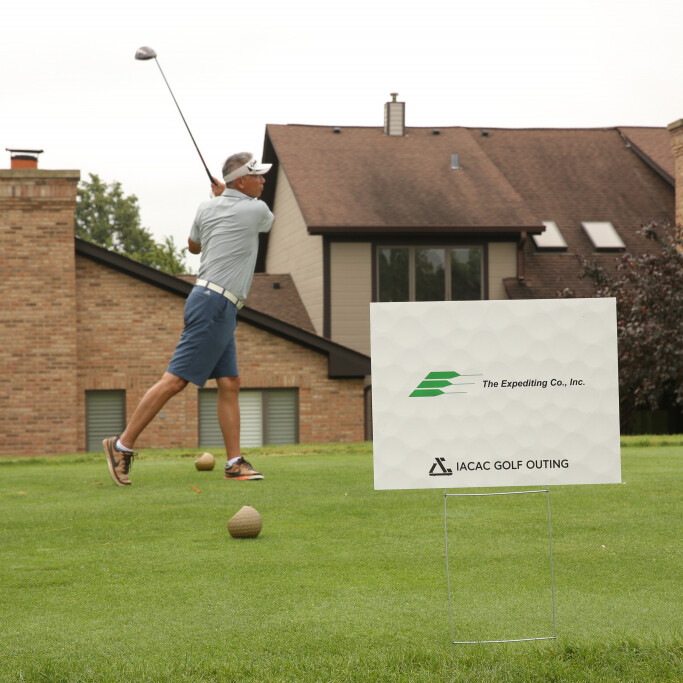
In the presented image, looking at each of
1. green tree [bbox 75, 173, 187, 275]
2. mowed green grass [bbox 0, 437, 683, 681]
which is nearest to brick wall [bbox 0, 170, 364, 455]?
mowed green grass [bbox 0, 437, 683, 681]

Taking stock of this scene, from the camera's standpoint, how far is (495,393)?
3768mm

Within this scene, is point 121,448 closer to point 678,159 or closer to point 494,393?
point 494,393

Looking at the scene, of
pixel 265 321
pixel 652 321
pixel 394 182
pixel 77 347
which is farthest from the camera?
pixel 394 182

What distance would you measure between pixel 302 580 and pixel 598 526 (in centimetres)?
203

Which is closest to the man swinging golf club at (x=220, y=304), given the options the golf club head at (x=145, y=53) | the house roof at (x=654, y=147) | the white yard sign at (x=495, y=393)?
the golf club head at (x=145, y=53)

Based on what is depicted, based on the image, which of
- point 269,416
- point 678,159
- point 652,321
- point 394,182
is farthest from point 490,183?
point 269,416

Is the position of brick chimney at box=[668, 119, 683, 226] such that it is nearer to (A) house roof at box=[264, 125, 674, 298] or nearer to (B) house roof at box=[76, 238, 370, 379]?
(A) house roof at box=[264, 125, 674, 298]

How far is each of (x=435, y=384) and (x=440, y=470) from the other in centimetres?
32

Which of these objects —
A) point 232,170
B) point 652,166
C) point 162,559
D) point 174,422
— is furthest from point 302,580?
point 652,166

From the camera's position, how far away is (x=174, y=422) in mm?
21156

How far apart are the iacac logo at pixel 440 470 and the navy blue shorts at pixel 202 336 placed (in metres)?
Result: 4.44

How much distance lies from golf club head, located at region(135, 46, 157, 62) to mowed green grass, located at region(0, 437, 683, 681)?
16.7 ft

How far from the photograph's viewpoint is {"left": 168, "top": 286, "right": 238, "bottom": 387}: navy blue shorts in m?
7.97

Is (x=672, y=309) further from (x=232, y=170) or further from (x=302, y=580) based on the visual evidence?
(x=302, y=580)
